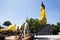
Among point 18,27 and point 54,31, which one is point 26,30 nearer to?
point 18,27

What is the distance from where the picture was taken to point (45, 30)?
5481 centimetres

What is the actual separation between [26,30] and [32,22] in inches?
1704

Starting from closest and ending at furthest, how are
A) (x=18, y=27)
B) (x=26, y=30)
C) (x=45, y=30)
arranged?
(x=18, y=27), (x=26, y=30), (x=45, y=30)

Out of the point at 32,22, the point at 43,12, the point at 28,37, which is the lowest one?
the point at 28,37

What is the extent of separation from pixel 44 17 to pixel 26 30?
55.2 metres

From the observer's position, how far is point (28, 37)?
1354 cm

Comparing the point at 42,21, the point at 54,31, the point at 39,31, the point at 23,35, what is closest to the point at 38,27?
the point at 39,31

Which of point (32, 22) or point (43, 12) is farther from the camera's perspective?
point (43, 12)

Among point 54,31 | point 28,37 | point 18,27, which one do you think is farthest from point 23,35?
point 54,31

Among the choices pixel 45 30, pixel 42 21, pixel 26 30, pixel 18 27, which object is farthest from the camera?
pixel 42 21

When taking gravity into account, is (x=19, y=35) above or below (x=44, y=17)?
below

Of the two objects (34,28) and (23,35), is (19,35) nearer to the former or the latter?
(23,35)

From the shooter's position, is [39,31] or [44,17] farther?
[44,17]

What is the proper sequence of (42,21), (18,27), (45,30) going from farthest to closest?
(42,21), (45,30), (18,27)
